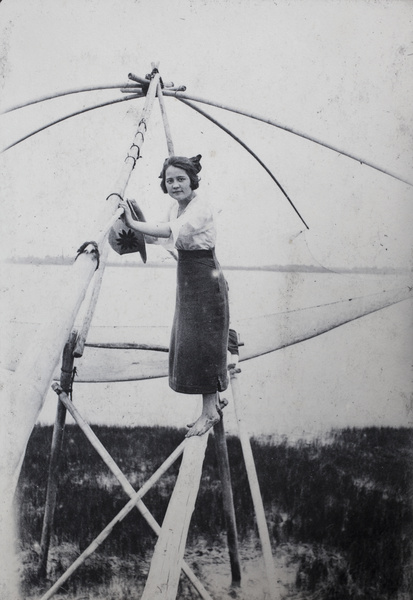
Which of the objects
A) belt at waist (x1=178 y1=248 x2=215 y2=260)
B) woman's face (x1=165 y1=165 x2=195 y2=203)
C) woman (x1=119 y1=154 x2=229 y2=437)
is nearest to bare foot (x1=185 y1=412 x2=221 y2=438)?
woman (x1=119 y1=154 x2=229 y2=437)

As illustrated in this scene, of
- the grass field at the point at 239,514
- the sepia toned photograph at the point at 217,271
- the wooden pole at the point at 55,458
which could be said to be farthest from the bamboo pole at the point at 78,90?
the grass field at the point at 239,514

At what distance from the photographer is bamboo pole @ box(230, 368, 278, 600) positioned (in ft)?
8.95

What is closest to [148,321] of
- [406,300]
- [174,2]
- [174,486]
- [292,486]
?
[174,486]

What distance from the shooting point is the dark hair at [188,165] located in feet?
8.63

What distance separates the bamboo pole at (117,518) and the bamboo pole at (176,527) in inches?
2.3

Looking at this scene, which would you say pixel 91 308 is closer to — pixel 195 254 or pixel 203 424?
pixel 195 254

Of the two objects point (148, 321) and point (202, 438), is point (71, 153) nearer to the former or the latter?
point (148, 321)

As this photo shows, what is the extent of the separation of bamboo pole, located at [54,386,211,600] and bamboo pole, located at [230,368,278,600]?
0.30 metres

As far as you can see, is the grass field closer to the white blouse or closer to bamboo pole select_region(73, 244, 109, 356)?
bamboo pole select_region(73, 244, 109, 356)

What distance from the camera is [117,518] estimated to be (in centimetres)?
266

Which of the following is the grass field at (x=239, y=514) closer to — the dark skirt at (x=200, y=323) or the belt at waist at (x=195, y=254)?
the dark skirt at (x=200, y=323)

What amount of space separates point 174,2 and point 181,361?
5.17 feet

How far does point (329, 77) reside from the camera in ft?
9.07

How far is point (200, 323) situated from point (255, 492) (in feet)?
2.59
